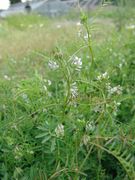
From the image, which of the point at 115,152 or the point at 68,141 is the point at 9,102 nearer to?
the point at 68,141

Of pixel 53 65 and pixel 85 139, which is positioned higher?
pixel 53 65

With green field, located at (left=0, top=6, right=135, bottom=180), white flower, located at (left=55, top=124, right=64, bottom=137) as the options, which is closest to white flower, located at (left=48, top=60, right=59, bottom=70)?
green field, located at (left=0, top=6, right=135, bottom=180)

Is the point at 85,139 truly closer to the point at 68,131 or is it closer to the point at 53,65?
the point at 68,131

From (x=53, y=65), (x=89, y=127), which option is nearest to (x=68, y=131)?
(x=89, y=127)

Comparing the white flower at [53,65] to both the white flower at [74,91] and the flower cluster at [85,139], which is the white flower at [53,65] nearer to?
the white flower at [74,91]

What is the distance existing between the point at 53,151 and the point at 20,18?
29.9ft

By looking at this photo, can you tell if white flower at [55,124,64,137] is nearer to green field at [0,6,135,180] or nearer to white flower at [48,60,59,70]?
green field at [0,6,135,180]

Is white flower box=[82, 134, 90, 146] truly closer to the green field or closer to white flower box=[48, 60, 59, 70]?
the green field

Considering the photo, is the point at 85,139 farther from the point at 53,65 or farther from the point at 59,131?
the point at 53,65

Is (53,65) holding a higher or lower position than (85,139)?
higher

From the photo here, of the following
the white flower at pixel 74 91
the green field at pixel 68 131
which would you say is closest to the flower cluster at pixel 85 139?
the green field at pixel 68 131

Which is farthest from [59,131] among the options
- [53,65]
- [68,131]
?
[53,65]

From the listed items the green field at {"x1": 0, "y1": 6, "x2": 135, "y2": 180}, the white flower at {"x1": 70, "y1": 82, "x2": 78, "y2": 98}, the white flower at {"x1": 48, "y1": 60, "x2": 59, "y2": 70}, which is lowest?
the green field at {"x1": 0, "y1": 6, "x2": 135, "y2": 180}

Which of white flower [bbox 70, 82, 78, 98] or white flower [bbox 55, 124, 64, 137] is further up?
white flower [bbox 70, 82, 78, 98]
